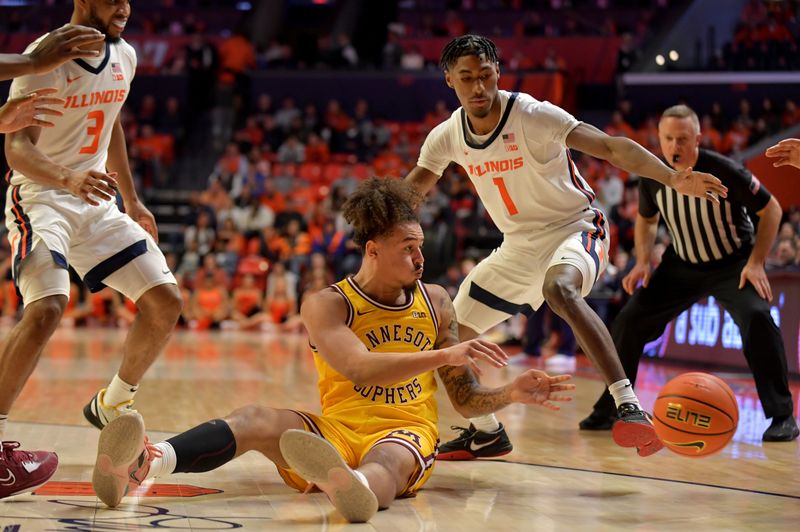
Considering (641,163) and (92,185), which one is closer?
(92,185)

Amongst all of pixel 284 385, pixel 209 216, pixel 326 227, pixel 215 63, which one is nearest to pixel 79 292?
pixel 209 216

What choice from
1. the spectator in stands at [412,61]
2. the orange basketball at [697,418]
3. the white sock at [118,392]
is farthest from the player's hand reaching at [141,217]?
the spectator in stands at [412,61]

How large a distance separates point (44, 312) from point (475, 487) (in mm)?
2090

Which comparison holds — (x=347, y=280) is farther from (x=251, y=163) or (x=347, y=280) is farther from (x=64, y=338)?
(x=251, y=163)

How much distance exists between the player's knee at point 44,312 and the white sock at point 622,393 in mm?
2554

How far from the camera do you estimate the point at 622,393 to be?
4.50 meters

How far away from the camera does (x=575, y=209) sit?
5277 mm

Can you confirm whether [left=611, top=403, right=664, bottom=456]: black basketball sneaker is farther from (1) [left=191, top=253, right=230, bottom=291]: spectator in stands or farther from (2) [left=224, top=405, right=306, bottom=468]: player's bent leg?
(1) [left=191, top=253, right=230, bottom=291]: spectator in stands

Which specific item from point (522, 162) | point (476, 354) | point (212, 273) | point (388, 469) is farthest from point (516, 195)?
point (212, 273)

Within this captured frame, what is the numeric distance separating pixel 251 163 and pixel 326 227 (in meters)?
3.53

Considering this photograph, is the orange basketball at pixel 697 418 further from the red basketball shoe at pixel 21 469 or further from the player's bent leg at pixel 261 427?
the red basketball shoe at pixel 21 469

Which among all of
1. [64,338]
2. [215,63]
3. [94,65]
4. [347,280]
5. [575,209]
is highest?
[215,63]

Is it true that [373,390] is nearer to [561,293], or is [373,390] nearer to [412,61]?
[561,293]

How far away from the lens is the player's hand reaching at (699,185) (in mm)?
4238
